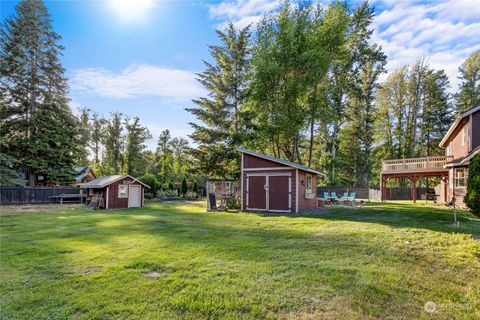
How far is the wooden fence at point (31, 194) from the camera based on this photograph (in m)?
18.0

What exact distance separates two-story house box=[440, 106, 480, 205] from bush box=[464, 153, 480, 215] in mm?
1586

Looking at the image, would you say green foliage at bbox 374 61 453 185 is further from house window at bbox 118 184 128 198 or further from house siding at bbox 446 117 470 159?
house window at bbox 118 184 128 198

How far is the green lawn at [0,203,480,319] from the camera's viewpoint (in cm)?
298

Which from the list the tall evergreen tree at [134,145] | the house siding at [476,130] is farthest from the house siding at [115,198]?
the house siding at [476,130]

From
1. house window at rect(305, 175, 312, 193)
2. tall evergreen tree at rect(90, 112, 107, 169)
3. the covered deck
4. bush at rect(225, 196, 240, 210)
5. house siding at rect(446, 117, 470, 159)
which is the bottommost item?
bush at rect(225, 196, 240, 210)

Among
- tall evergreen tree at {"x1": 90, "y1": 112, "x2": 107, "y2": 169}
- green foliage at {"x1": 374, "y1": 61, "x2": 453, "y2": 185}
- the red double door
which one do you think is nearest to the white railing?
the red double door

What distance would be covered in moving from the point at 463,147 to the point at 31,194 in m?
28.1

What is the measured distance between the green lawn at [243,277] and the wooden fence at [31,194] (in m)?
15.3

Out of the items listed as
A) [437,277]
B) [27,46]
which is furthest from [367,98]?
[27,46]

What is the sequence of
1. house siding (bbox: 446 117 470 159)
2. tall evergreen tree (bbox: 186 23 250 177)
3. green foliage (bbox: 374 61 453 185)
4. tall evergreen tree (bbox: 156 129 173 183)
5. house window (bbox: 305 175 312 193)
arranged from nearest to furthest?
1. house siding (bbox: 446 117 470 159)
2. house window (bbox: 305 175 312 193)
3. tall evergreen tree (bbox: 186 23 250 177)
4. green foliage (bbox: 374 61 453 185)
5. tall evergreen tree (bbox: 156 129 173 183)

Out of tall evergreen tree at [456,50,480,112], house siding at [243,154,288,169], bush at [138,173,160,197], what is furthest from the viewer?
tall evergreen tree at [456,50,480,112]

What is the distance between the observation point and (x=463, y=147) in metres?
15.0

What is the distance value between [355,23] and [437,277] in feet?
79.8

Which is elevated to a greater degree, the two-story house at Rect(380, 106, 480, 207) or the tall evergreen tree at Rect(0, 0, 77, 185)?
the tall evergreen tree at Rect(0, 0, 77, 185)
